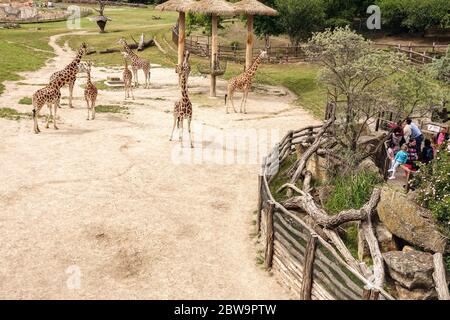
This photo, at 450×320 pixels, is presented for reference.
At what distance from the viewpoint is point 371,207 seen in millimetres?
11141

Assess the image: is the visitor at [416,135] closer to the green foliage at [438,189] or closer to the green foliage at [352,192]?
the green foliage at [352,192]

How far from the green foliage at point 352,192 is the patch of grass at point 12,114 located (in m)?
15.0

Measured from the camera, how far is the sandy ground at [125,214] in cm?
987

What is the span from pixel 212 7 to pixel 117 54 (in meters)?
17.8

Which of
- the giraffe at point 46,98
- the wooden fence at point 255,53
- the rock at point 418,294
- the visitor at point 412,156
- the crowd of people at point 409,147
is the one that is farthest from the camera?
the wooden fence at point 255,53

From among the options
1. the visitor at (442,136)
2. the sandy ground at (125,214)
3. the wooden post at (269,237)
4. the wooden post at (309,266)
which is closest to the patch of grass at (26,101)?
the sandy ground at (125,214)

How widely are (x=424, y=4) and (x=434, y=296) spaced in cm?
3906

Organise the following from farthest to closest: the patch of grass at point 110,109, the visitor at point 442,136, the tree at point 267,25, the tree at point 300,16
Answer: the tree at point 267,25 < the tree at point 300,16 < the patch of grass at point 110,109 < the visitor at point 442,136

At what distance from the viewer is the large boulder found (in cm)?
925

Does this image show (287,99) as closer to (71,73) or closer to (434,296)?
(71,73)

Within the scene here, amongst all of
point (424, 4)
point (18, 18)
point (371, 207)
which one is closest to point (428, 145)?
point (371, 207)

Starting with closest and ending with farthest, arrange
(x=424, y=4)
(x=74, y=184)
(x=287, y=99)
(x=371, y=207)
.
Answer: (x=371, y=207), (x=74, y=184), (x=287, y=99), (x=424, y=4)

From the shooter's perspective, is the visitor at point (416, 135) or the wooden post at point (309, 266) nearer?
the wooden post at point (309, 266)
